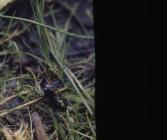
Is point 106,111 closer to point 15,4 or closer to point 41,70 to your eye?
point 41,70

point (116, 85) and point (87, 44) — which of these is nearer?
point (116, 85)

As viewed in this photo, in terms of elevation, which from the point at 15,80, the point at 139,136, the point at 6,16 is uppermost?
the point at 6,16

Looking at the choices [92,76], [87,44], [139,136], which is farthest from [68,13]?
[139,136]

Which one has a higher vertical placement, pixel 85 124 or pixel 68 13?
pixel 68 13

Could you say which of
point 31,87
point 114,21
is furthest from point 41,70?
point 114,21

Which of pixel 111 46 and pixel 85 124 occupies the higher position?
pixel 111 46

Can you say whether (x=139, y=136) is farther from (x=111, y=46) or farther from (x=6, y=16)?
(x=6, y=16)
